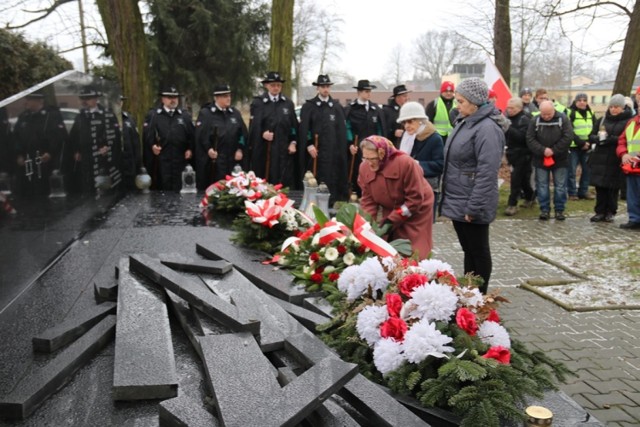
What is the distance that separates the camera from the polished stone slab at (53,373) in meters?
2.22

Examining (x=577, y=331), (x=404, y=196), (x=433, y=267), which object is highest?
(x=404, y=196)

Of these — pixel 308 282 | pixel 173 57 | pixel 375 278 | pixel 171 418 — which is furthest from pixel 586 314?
pixel 173 57

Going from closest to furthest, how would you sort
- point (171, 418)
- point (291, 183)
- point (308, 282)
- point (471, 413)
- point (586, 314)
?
point (171, 418)
point (471, 413)
point (308, 282)
point (586, 314)
point (291, 183)

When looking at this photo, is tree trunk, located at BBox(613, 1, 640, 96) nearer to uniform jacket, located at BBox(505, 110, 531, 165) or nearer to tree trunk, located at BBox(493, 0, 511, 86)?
tree trunk, located at BBox(493, 0, 511, 86)

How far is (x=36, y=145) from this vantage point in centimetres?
430

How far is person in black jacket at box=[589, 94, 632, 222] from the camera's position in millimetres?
9844

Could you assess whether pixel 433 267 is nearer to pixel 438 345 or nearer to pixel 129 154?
pixel 438 345

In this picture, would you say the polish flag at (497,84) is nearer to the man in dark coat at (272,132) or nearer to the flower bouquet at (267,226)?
the man in dark coat at (272,132)

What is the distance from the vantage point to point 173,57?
20781mm

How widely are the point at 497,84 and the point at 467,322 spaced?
8.87m

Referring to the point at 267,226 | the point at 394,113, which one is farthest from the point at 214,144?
the point at 267,226

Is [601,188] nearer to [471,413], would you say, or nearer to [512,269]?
[512,269]

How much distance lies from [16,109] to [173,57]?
1789 centimetres

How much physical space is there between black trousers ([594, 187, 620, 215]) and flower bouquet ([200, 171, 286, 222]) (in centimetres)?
641
